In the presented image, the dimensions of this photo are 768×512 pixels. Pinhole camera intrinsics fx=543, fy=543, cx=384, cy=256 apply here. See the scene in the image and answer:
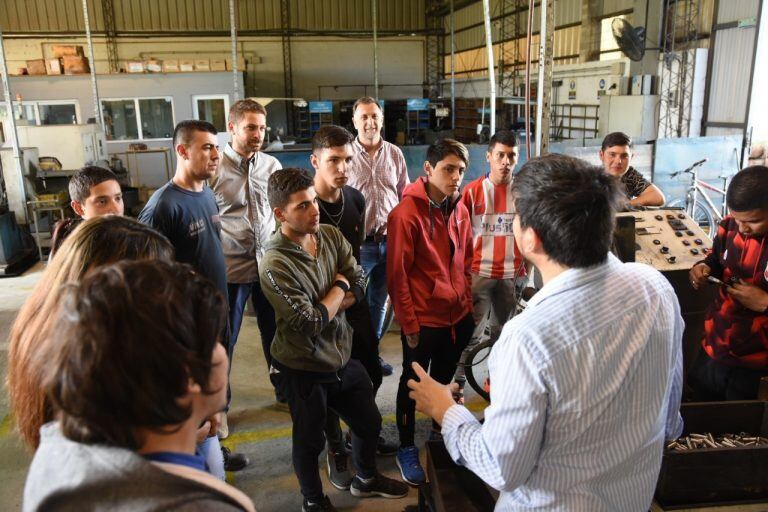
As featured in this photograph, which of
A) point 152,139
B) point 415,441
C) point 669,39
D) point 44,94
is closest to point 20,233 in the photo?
point 415,441

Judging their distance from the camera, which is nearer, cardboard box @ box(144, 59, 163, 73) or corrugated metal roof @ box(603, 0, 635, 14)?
corrugated metal roof @ box(603, 0, 635, 14)

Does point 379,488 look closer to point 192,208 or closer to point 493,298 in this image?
point 493,298

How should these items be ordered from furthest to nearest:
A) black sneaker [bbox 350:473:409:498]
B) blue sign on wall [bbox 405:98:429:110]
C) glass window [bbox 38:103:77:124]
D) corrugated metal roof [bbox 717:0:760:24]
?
1. blue sign on wall [bbox 405:98:429:110]
2. glass window [bbox 38:103:77:124]
3. corrugated metal roof [bbox 717:0:760:24]
4. black sneaker [bbox 350:473:409:498]

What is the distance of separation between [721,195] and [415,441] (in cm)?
694

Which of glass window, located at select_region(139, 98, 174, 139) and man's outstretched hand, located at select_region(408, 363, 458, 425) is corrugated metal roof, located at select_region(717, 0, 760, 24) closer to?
man's outstretched hand, located at select_region(408, 363, 458, 425)

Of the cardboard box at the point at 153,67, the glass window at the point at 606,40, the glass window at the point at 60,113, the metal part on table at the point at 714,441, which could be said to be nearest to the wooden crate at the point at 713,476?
Result: the metal part on table at the point at 714,441

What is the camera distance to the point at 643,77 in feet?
32.9

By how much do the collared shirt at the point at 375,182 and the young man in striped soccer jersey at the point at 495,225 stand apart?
56 centimetres

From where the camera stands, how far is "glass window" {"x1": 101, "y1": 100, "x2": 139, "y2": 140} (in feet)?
46.6

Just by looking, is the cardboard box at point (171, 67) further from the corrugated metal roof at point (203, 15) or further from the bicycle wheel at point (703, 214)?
the bicycle wheel at point (703, 214)

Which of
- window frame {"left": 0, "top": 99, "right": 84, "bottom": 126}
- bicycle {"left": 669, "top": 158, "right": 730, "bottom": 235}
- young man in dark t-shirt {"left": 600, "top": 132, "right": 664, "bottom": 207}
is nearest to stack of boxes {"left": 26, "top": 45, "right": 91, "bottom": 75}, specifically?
window frame {"left": 0, "top": 99, "right": 84, "bottom": 126}

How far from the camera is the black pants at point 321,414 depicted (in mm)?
2322

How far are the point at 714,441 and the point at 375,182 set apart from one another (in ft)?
7.86

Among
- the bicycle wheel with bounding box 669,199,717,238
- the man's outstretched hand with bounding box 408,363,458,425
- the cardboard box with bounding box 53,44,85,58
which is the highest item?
the cardboard box with bounding box 53,44,85,58
